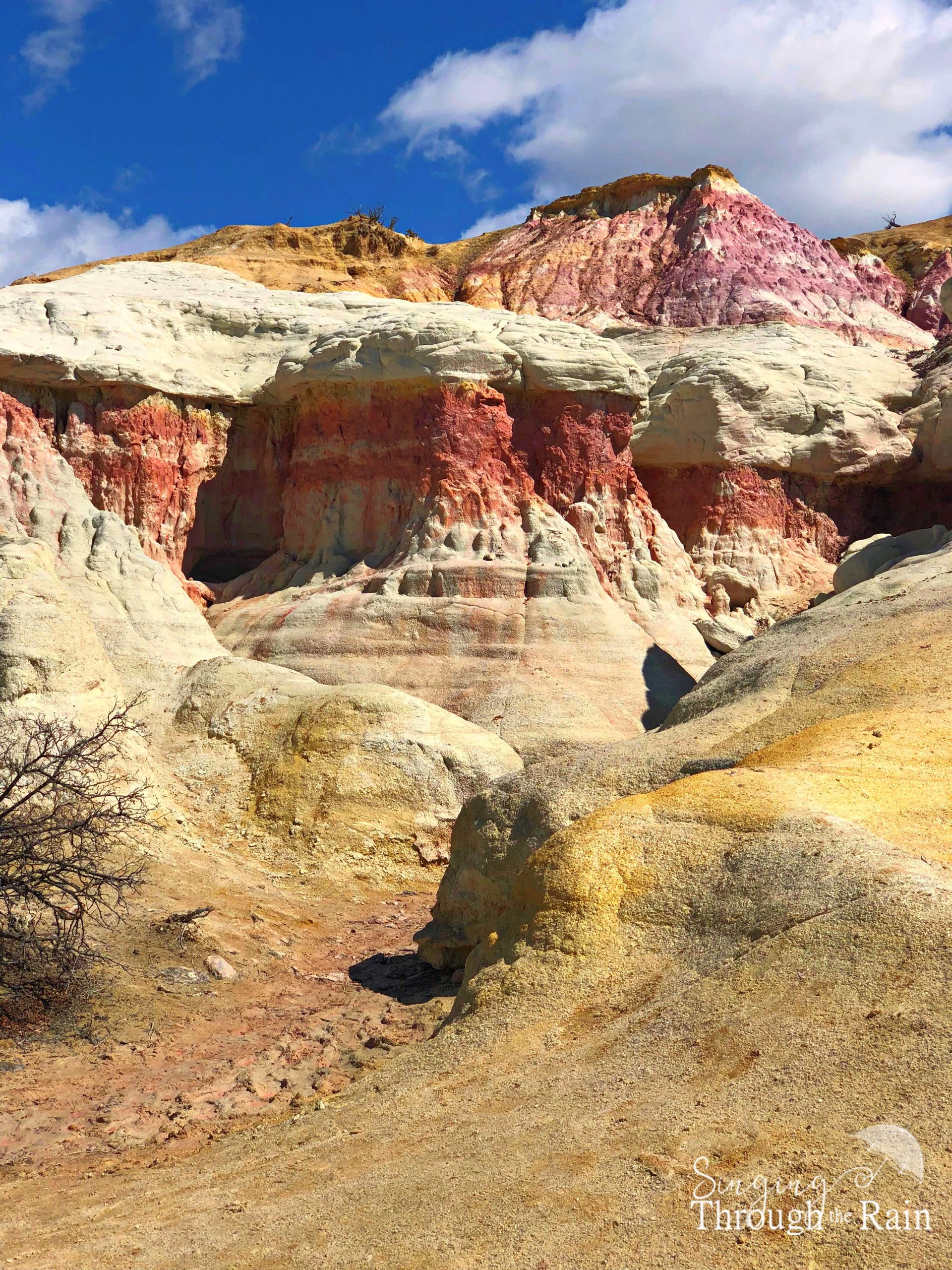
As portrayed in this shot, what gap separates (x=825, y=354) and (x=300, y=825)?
21839 mm

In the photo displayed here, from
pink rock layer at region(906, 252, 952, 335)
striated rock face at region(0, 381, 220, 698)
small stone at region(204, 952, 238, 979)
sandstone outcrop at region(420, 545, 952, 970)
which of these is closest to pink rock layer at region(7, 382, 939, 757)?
striated rock face at region(0, 381, 220, 698)

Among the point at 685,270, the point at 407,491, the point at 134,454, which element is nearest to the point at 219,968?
the point at 407,491

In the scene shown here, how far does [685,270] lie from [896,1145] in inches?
1472

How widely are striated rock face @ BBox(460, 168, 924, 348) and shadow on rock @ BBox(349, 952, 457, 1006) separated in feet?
89.5

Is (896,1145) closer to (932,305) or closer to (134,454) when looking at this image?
(134,454)

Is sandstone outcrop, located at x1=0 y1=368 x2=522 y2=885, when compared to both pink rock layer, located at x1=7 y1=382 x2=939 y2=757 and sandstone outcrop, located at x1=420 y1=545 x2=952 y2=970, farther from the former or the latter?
sandstone outcrop, located at x1=420 y1=545 x2=952 y2=970

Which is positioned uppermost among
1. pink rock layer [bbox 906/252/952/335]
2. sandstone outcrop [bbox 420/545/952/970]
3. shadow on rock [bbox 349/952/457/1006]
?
pink rock layer [bbox 906/252/952/335]

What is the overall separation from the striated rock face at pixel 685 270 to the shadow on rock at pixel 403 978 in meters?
27.3

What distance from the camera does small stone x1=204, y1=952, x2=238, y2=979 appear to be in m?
10.8

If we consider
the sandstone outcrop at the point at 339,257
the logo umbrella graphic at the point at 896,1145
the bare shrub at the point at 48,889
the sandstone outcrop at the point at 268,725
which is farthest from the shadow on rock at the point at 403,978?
the sandstone outcrop at the point at 339,257

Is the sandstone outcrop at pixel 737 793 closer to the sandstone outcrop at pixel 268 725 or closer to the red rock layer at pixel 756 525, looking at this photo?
the sandstone outcrop at pixel 268 725

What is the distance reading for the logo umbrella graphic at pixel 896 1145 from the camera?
15.0ft

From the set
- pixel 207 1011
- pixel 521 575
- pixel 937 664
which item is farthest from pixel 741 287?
pixel 207 1011

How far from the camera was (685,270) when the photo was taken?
129ft
